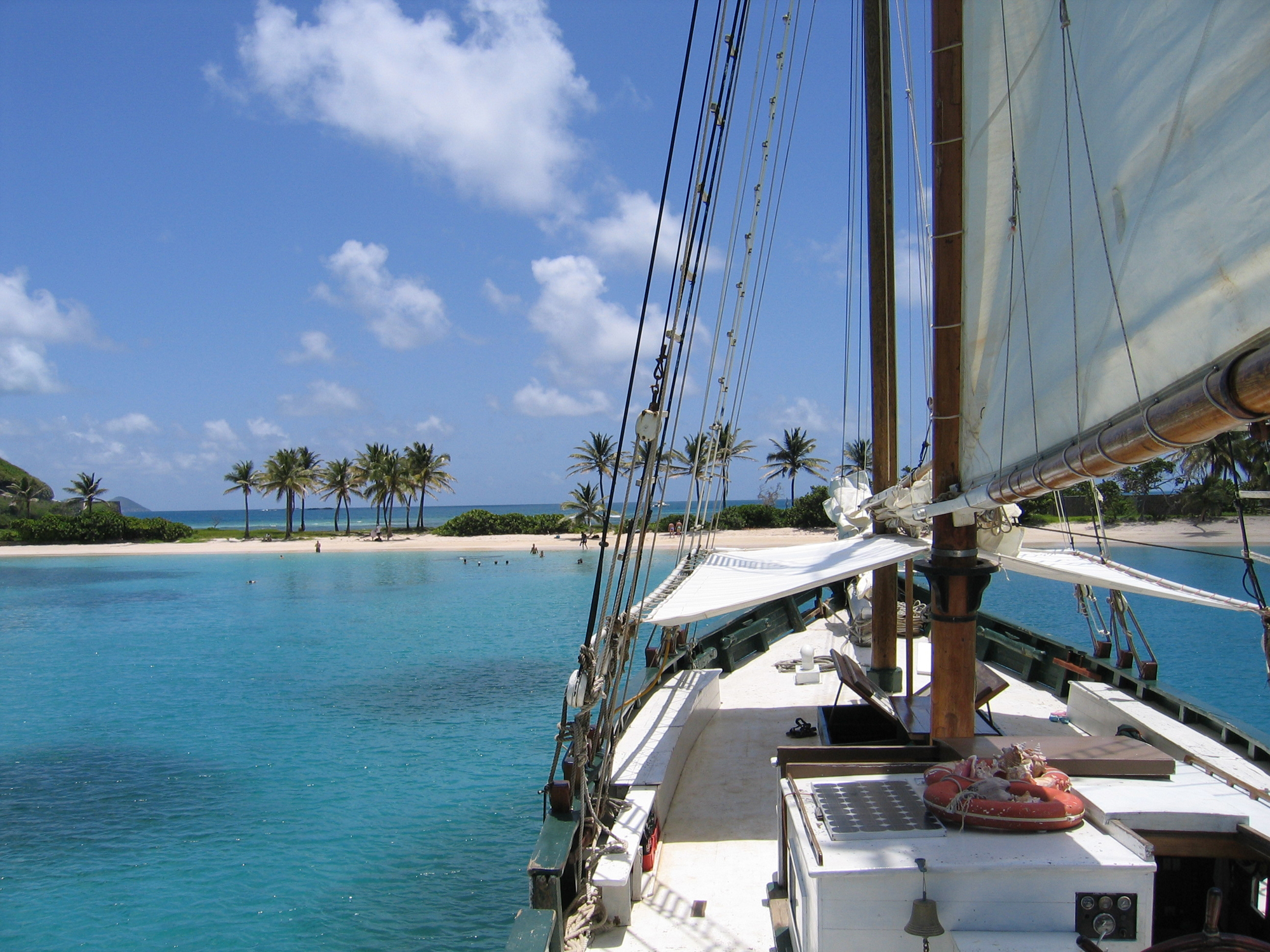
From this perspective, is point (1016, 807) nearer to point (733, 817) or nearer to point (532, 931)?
point (532, 931)

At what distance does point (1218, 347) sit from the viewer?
3219 millimetres

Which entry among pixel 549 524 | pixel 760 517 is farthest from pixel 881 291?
pixel 549 524

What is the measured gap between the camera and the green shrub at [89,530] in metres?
68.6

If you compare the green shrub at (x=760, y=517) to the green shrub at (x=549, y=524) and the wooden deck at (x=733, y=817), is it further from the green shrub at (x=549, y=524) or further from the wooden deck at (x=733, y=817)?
the wooden deck at (x=733, y=817)

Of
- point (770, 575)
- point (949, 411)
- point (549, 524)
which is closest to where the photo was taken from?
point (949, 411)

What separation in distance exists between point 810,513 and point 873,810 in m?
57.4

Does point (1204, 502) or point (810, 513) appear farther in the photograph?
point (810, 513)

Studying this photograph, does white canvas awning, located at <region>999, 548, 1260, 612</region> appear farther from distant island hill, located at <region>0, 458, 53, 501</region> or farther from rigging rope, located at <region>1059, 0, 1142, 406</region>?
distant island hill, located at <region>0, 458, 53, 501</region>

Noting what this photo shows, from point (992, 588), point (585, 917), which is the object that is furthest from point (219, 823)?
point (992, 588)

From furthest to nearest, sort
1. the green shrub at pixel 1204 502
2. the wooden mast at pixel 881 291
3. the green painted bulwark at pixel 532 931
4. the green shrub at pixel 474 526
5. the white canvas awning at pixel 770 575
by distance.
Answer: the green shrub at pixel 474 526, the green shrub at pixel 1204 502, the wooden mast at pixel 881 291, the white canvas awning at pixel 770 575, the green painted bulwark at pixel 532 931

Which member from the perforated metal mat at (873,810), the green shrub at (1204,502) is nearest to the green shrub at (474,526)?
the green shrub at (1204,502)

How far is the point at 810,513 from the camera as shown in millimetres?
60125

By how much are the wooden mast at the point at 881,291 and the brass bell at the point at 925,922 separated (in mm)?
6932

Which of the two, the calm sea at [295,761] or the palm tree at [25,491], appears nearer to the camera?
the calm sea at [295,761]
